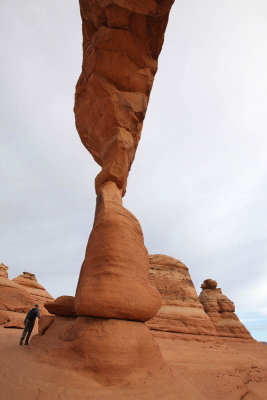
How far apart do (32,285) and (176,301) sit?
13.2 m

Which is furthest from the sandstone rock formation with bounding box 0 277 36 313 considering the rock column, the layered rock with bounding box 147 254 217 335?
the rock column

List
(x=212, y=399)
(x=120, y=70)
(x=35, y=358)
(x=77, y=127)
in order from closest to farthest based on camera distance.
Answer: (x=212, y=399), (x=35, y=358), (x=120, y=70), (x=77, y=127)

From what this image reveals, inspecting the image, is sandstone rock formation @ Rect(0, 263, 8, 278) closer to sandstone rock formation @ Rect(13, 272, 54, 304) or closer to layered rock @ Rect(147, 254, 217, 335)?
sandstone rock formation @ Rect(13, 272, 54, 304)

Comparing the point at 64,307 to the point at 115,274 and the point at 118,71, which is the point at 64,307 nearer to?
the point at 115,274

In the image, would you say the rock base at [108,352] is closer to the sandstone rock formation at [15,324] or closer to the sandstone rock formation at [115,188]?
the sandstone rock formation at [115,188]

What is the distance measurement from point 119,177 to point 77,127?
11.1ft

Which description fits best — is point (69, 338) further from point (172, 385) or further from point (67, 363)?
point (172, 385)

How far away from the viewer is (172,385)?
3.37 metres

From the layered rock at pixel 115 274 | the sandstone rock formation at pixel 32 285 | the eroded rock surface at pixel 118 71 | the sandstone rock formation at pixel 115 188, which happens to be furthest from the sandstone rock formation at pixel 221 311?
the eroded rock surface at pixel 118 71

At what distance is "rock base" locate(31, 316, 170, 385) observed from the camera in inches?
132

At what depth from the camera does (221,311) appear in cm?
2098

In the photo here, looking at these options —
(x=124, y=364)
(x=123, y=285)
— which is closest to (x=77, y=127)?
(x=123, y=285)

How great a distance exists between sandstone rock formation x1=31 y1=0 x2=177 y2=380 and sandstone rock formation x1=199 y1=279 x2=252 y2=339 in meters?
17.4

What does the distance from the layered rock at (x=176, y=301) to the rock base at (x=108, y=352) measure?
7.82 meters
